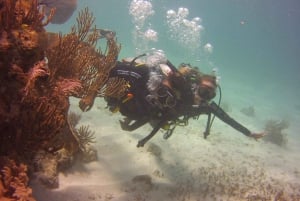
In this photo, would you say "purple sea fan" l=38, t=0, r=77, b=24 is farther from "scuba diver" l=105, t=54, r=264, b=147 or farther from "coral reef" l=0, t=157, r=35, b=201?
"coral reef" l=0, t=157, r=35, b=201

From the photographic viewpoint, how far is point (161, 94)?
20.7 ft

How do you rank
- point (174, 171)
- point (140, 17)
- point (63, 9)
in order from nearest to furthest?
point (174, 171) → point (63, 9) → point (140, 17)

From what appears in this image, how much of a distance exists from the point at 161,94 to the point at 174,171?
9.20ft

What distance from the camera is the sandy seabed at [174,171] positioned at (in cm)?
620

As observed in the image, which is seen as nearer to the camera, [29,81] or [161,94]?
[29,81]

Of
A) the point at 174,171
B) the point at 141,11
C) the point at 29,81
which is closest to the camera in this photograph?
the point at 29,81

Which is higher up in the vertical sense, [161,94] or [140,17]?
[140,17]

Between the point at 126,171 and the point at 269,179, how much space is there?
439 cm

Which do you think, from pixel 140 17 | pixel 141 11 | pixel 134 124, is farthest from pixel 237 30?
pixel 134 124

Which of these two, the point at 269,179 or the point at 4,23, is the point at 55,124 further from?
the point at 269,179

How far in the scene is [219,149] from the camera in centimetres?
Answer: 1128

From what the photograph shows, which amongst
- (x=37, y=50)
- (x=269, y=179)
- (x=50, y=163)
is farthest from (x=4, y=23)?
(x=269, y=179)

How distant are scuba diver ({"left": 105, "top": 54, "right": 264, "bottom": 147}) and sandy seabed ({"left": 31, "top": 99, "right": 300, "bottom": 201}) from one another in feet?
3.81

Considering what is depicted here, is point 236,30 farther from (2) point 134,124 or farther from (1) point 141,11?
(2) point 134,124
